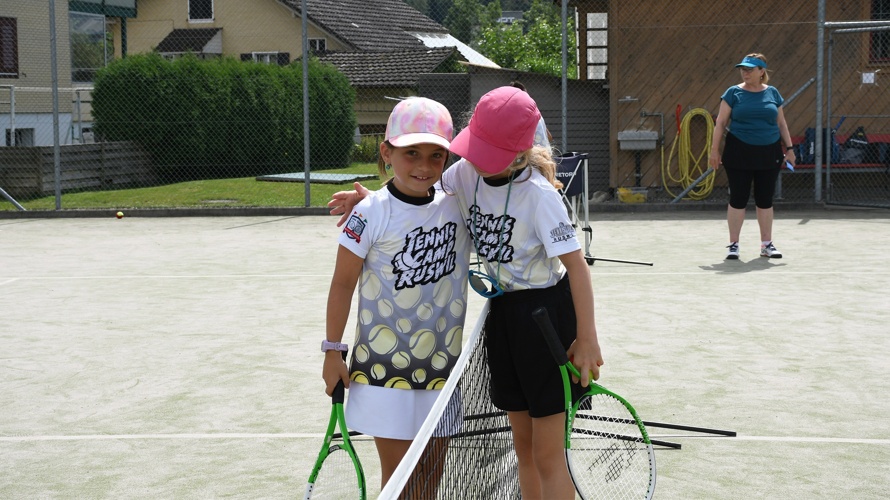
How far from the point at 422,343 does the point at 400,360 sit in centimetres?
9

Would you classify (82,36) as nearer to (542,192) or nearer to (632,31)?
(632,31)

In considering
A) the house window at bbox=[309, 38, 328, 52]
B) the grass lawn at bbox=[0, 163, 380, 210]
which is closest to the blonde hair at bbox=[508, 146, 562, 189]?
the grass lawn at bbox=[0, 163, 380, 210]

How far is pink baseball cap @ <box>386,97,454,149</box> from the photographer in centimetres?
330

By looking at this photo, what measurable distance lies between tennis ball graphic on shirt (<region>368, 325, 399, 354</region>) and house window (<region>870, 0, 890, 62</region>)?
14083mm

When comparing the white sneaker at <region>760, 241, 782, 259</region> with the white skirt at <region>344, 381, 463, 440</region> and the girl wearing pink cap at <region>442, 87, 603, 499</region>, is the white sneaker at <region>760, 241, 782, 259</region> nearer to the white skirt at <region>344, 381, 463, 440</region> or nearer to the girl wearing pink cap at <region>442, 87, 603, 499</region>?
the girl wearing pink cap at <region>442, 87, 603, 499</region>

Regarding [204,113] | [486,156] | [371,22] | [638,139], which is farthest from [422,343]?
[371,22]

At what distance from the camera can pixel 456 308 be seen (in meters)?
3.41

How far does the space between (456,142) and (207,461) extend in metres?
2.00

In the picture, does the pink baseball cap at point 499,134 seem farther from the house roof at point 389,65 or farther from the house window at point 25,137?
the house roof at point 389,65

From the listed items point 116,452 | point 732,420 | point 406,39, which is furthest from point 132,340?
point 406,39

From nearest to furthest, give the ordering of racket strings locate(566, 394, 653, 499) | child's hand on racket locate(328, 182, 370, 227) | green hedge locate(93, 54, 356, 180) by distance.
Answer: child's hand on racket locate(328, 182, 370, 227)
racket strings locate(566, 394, 653, 499)
green hedge locate(93, 54, 356, 180)

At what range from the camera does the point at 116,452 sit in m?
4.69

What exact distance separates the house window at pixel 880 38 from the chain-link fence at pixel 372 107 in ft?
0.11

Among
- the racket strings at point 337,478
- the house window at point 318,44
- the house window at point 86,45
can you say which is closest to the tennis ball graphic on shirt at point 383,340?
the racket strings at point 337,478
